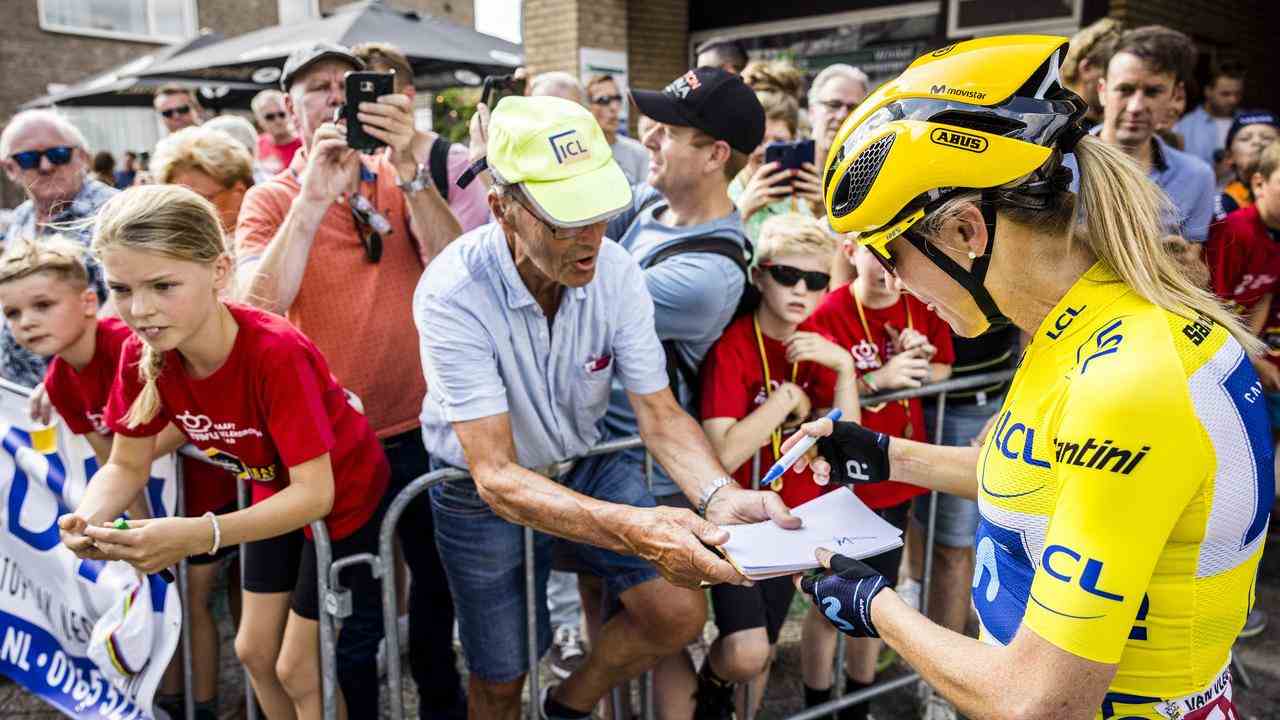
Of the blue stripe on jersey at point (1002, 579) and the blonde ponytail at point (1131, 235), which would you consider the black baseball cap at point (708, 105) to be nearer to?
the blonde ponytail at point (1131, 235)

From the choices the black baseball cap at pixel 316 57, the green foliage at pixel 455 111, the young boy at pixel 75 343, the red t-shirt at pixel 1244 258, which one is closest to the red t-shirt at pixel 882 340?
the red t-shirt at pixel 1244 258

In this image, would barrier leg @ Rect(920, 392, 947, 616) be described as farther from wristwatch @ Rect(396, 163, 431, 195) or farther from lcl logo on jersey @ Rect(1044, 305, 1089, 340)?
wristwatch @ Rect(396, 163, 431, 195)

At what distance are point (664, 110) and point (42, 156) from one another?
123 inches

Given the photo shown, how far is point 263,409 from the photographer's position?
8.38 ft

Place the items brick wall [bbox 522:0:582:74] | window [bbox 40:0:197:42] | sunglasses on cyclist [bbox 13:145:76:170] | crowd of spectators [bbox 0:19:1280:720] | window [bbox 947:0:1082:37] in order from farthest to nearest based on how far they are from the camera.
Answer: window [bbox 40:0:197:42], brick wall [bbox 522:0:582:74], window [bbox 947:0:1082:37], sunglasses on cyclist [bbox 13:145:76:170], crowd of spectators [bbox 0:19:1280:720]

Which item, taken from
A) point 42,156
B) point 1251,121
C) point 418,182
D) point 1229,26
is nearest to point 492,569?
point 418,182

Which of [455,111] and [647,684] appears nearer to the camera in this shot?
[647,684]

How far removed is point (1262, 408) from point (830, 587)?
819 mm

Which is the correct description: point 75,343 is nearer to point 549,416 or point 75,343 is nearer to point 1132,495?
point 549,416

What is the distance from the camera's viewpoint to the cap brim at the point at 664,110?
10.1 feet

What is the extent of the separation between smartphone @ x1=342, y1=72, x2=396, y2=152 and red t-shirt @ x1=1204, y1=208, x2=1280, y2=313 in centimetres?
383

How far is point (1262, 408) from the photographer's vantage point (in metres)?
1.49

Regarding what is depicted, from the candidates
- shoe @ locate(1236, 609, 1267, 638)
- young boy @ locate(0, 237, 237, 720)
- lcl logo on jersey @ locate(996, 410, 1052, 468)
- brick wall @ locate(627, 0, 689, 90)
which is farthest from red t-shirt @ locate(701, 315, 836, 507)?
brick wall @ locate(627, 0, 689, 90)

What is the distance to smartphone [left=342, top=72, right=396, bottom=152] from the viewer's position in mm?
3148
